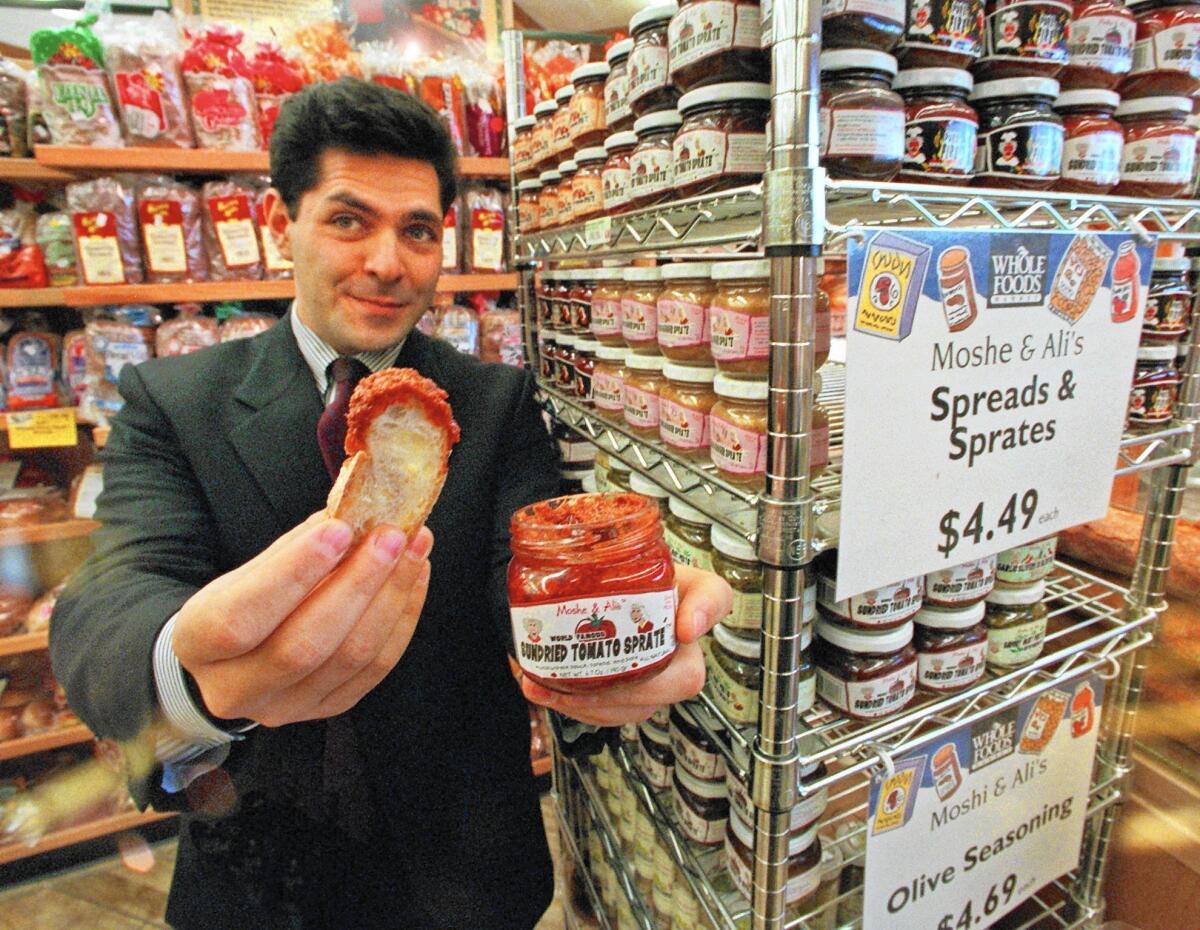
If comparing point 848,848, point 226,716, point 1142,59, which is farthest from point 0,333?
point 1142,59

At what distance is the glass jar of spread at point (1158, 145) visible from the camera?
91 cm

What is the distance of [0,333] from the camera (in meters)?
1.88

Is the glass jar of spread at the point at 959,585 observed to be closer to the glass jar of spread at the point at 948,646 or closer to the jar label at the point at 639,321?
the glass jar of spread at the point at 948,646

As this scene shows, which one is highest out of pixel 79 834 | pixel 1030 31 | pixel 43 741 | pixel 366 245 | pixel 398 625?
pixel 1030 31

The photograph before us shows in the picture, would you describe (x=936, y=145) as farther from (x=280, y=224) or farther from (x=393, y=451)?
(x=280, y=224)

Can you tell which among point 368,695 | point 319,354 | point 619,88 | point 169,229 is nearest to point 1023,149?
point 619,88

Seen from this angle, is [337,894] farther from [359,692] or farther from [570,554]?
[570,554]

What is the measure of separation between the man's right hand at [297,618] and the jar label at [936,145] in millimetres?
665

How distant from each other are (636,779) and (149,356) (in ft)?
5.65

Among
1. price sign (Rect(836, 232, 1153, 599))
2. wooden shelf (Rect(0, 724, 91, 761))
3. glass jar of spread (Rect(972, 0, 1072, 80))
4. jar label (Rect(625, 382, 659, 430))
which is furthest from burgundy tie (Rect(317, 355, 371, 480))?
wooden shelf (Rect(0, 724, 91, 761))

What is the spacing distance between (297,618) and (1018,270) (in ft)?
2.66

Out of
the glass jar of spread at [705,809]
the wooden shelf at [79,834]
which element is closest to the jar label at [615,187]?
the glass jar of spread at [705,809]

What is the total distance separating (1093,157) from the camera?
2.84 ft

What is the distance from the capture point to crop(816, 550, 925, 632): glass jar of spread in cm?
84
